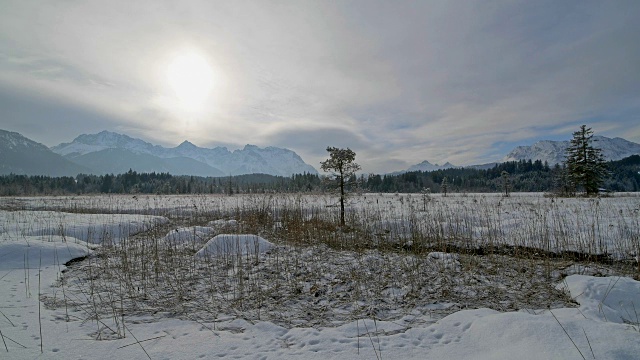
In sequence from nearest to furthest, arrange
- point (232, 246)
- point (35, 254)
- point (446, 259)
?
point (35, 254), point (446, 259), point (232, 246)

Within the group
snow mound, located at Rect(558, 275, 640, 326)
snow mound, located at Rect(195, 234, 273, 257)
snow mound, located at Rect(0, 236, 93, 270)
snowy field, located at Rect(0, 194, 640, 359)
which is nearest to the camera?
snowy field, located at Rect(0, 194, 640, 359)

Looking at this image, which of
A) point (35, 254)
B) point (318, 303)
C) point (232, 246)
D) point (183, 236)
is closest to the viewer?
point (318, 303)

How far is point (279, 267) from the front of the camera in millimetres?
6410

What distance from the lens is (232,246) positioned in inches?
303

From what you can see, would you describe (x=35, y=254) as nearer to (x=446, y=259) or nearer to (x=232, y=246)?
(x=232, y=246)

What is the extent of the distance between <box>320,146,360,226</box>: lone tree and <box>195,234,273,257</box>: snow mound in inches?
203

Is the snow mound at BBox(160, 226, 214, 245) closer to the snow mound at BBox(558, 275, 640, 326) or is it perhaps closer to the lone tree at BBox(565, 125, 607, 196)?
the snow mound at BBox(558, 275, 640, 326)

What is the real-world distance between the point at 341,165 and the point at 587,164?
3136cm

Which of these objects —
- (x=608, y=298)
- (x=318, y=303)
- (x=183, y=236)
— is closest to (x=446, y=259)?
(x=608, y=298)

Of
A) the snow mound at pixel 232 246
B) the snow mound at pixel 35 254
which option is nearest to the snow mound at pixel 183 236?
the snow mound at pixel 232 246

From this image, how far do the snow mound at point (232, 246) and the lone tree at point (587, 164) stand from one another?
35.4 metres

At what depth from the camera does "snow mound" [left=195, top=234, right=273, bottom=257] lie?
292 inches

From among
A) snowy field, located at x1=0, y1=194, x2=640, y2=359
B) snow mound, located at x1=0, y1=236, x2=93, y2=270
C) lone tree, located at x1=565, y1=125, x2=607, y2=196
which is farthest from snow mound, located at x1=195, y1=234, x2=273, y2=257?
lone tree, located at x1=565, y1=125, x2=607, y2=196

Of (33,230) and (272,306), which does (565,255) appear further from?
(33,230)
